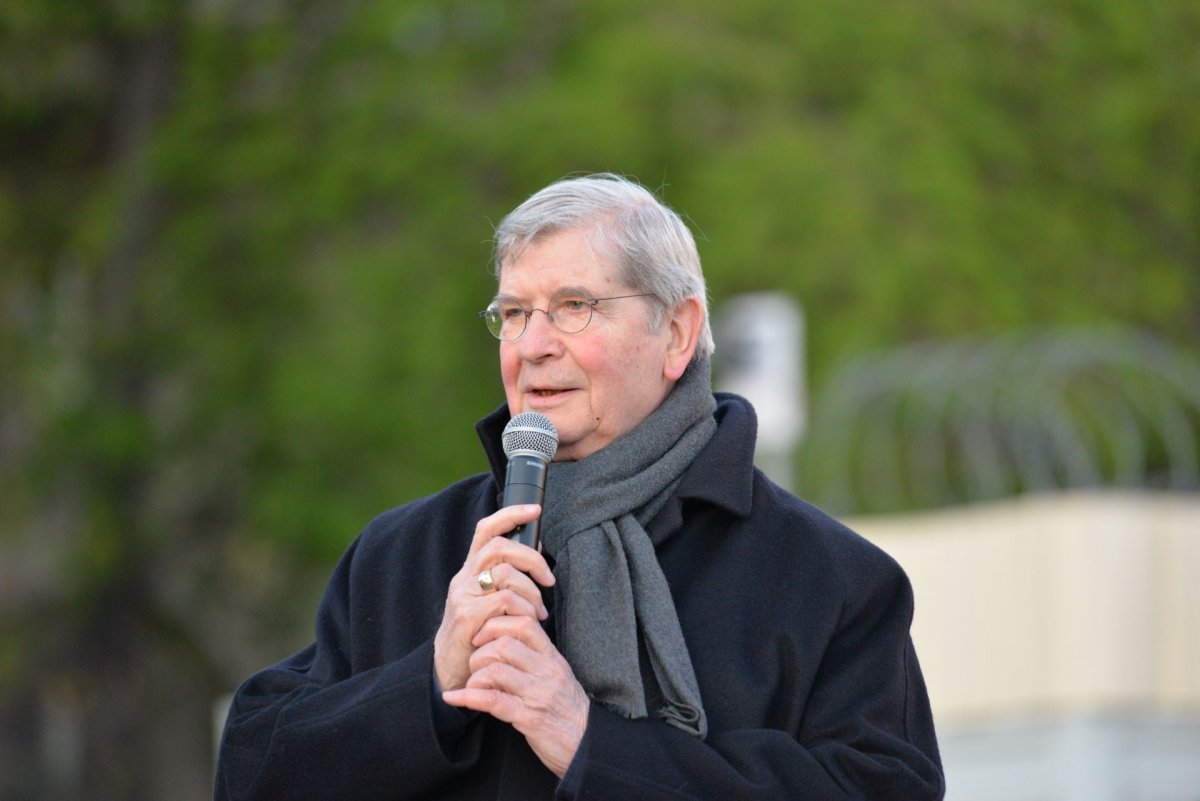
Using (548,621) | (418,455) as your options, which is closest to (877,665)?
(548,621)

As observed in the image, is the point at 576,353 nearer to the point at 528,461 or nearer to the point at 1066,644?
the point at 528,461

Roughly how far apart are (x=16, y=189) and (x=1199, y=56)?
29.6ft

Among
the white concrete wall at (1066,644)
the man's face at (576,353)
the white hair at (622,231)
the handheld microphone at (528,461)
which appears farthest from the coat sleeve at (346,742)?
the white concrete wall at (1066,644)

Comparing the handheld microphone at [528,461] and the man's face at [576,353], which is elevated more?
the man's face at [576,353]

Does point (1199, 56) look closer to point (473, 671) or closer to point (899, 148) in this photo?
point (899, 148)

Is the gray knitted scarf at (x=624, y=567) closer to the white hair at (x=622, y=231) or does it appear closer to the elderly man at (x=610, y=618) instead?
the elderly man at (x=610, y=618)

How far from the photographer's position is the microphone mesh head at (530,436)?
2.70m

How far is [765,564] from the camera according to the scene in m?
2.83

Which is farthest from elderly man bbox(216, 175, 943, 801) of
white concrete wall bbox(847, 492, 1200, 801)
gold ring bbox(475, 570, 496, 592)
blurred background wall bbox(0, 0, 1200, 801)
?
blurred background wall bbox(0, 0, 1200, 801)

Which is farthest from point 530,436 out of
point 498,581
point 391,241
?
point 391,241

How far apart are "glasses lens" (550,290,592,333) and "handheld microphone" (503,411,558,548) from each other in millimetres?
148

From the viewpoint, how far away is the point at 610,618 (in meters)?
2.68

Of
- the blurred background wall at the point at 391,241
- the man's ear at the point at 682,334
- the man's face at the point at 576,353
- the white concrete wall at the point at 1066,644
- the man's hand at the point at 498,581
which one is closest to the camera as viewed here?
the man's hand at the point at 498,581

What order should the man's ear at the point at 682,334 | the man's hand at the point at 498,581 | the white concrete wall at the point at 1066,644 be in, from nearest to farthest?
the man's hand at the point at 498,581 < the man's ear at the point at 682,334 < the white concrete wall at the point at 1066,644
